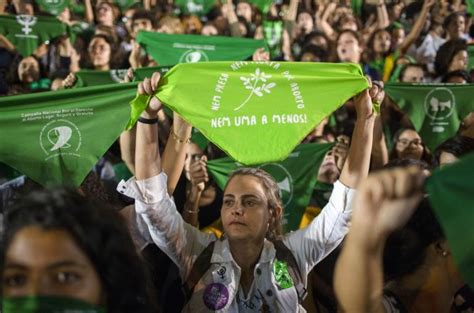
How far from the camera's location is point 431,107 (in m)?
4.92

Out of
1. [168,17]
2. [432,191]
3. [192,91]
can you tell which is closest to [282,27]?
[168,17]

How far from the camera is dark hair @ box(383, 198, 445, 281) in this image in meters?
2.49

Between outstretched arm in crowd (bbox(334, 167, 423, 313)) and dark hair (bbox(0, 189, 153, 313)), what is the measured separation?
1.76 feet

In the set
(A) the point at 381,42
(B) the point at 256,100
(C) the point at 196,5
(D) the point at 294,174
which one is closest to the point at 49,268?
(B) the point at 256,100

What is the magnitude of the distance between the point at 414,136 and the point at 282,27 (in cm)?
391

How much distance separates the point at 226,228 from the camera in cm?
284

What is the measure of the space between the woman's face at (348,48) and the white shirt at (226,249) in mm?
3393

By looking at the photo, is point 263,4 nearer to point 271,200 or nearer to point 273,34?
point 273,34

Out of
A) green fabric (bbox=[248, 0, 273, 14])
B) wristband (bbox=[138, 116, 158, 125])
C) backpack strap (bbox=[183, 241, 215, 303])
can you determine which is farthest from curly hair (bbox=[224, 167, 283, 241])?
green fabric (bbox=[248, 0, 273, 14])

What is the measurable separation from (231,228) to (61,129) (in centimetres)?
127

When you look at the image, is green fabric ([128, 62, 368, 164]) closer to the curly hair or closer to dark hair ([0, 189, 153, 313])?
the curly hair

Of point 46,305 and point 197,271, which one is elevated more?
point 46,305

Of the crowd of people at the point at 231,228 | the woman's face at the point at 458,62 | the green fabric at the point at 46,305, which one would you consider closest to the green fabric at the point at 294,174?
the crowd of people at the point at 231,228

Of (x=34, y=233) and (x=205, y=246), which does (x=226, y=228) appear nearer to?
(x=205, y=246)
